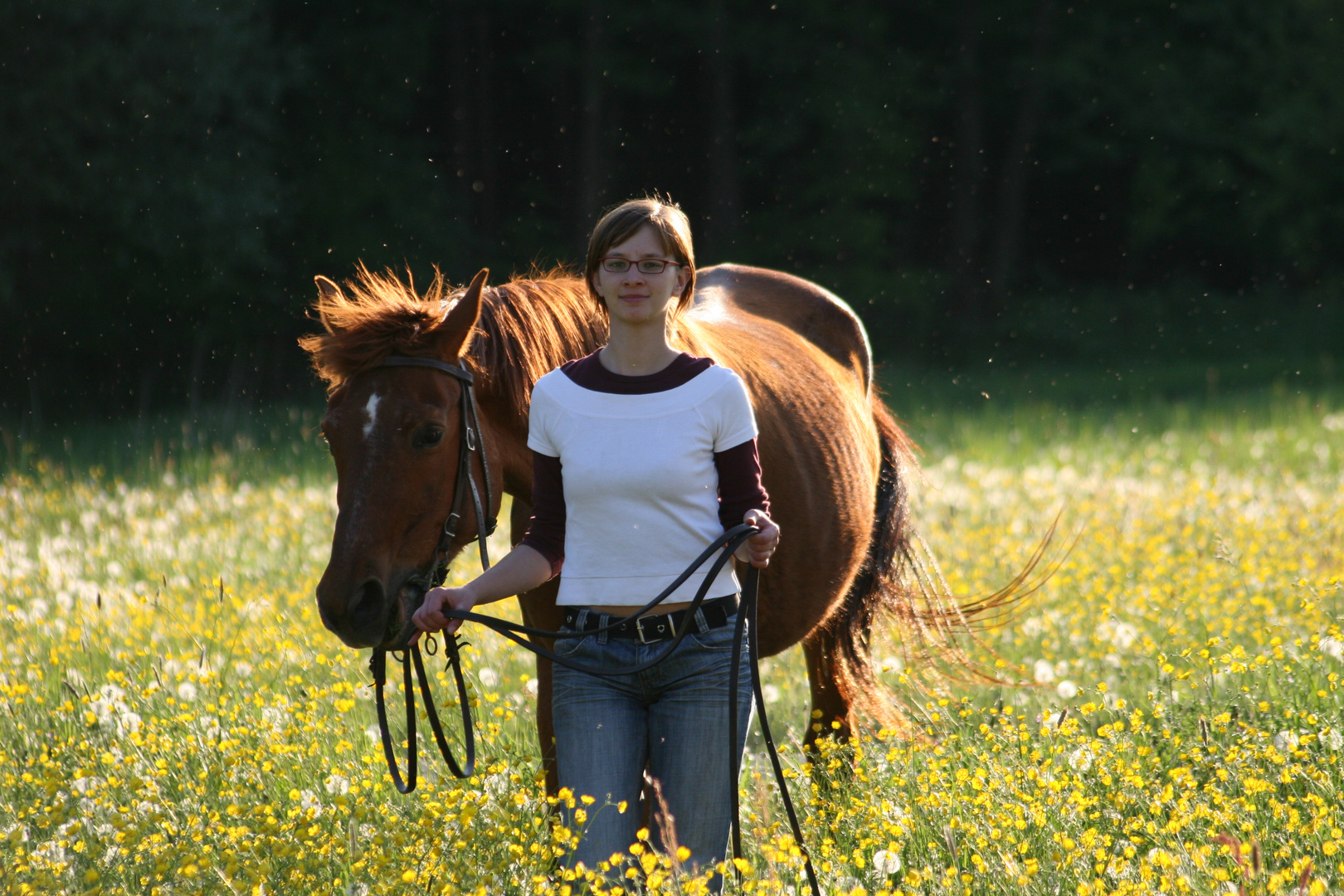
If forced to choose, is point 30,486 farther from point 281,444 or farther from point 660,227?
point 660,227

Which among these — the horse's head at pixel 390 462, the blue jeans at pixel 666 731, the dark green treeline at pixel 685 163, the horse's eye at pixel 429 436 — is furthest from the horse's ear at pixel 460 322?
the dark green treeline at pixel 685 163

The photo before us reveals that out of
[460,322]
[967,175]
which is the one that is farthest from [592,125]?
[460,322]

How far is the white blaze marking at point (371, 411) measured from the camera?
3070 millimetres

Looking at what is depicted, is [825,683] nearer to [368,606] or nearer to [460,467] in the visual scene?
[460,467]

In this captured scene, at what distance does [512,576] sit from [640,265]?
0.84m

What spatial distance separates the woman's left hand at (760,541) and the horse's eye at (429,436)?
814 mm

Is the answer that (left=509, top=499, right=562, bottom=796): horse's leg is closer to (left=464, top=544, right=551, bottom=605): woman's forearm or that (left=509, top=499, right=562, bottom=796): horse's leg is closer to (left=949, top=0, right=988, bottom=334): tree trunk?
(left=464, top=544, right=551, bottom=605): woman's forearm

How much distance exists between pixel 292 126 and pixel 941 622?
22.1 meters

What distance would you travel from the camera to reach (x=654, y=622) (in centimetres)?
308

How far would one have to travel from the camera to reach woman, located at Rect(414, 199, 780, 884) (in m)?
3.03

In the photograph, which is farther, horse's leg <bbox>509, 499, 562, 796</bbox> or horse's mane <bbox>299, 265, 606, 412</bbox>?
horse's leg <bbox>509, 499, 562, 796</bbox>

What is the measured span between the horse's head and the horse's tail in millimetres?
2538

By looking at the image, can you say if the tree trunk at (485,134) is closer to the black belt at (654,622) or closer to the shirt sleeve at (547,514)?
the shirt sleeve at (547,514)

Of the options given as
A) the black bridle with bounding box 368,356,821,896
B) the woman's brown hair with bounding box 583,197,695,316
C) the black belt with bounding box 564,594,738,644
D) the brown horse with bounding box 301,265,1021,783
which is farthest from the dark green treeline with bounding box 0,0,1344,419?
the black belt with bounding box 564,594,738,644
